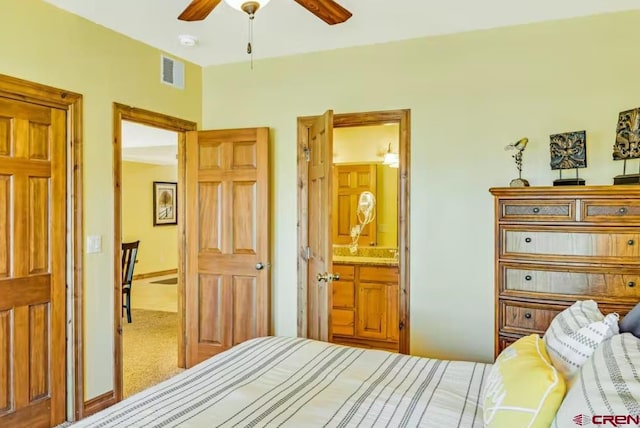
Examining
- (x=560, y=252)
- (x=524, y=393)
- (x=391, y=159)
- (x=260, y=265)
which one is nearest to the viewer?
(x=524, y=393)

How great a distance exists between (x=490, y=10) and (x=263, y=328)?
2.84 meters

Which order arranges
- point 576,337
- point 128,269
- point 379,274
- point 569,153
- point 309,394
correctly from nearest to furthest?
point 576,337
point 309,394
point 569,153
point 379,274
point 128,269

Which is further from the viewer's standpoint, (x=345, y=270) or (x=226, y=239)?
(x=345, y=270)

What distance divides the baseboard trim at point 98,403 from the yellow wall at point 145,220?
5.77m

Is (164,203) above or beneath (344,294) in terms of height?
above

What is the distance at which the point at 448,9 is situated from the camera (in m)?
2.92

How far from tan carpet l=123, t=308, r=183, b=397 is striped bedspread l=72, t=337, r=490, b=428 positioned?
2.00 meters

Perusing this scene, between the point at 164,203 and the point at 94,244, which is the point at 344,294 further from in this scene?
the point at 164,203

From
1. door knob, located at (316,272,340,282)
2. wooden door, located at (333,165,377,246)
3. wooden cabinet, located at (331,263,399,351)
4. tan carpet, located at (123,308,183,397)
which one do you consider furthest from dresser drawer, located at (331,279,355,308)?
tan carpet, located at (123,308,183,397)

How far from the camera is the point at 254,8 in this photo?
2049 millimetres

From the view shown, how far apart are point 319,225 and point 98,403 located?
1.93 metres

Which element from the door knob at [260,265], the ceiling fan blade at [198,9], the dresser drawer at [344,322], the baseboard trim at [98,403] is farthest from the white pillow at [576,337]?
the dresser drawer at [344,322]

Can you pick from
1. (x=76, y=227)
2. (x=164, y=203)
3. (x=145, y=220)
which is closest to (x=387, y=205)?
(x=76, y=227)

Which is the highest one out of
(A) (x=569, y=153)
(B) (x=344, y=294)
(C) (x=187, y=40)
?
(C) (x=187, y=40)
